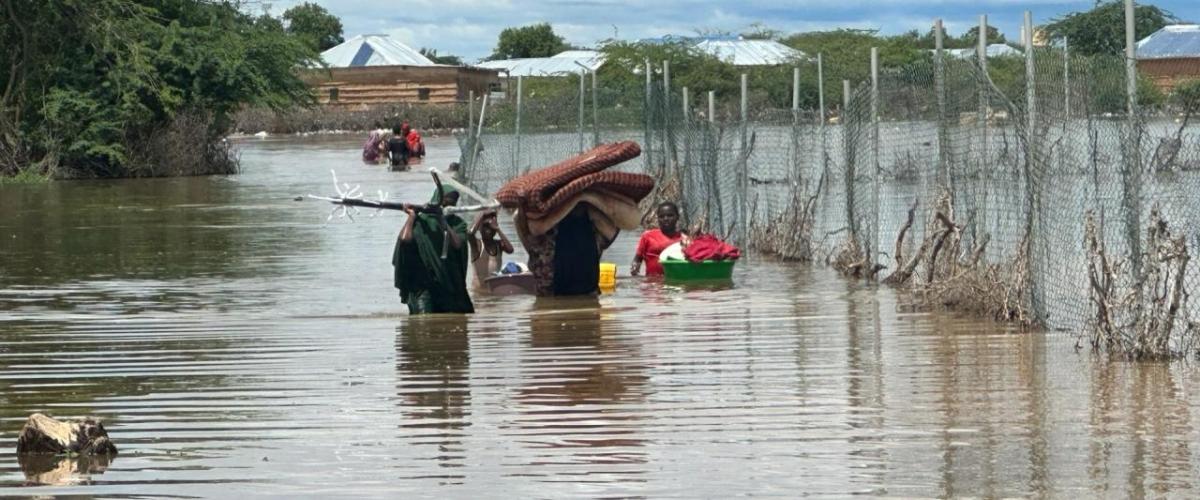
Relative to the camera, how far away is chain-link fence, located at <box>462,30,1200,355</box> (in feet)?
37.0

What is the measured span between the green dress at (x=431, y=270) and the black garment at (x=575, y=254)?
4.69 ft

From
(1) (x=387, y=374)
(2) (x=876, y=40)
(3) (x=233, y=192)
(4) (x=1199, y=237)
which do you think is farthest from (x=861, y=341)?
(2) (x=876, y=40)

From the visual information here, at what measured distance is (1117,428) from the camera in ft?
29.6

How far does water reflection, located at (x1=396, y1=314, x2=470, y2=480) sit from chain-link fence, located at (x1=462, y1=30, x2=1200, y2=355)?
3.46 metres

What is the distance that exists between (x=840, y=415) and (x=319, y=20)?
451ft

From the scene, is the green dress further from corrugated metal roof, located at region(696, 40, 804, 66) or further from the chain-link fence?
corrugated metal roof, located at region(696, 40, 804, 66)

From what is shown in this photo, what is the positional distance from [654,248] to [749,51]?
177ft

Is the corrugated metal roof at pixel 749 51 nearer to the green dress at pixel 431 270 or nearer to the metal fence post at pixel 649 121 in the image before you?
the metal fence post at pixel 649 121

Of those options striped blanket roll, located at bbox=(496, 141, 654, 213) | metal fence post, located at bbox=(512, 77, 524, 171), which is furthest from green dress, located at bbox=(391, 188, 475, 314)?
metal fence post, located at bbox=(512, 77, 524, 171)

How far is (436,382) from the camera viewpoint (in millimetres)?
11156

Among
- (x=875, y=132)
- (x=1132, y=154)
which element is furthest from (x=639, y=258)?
(x=1132, y=154)

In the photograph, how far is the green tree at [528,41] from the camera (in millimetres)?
144750

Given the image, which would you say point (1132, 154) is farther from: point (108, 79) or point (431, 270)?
point (108, 79)

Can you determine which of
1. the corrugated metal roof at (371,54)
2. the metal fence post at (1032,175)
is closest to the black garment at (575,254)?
the metal fence post at (1032,175)
